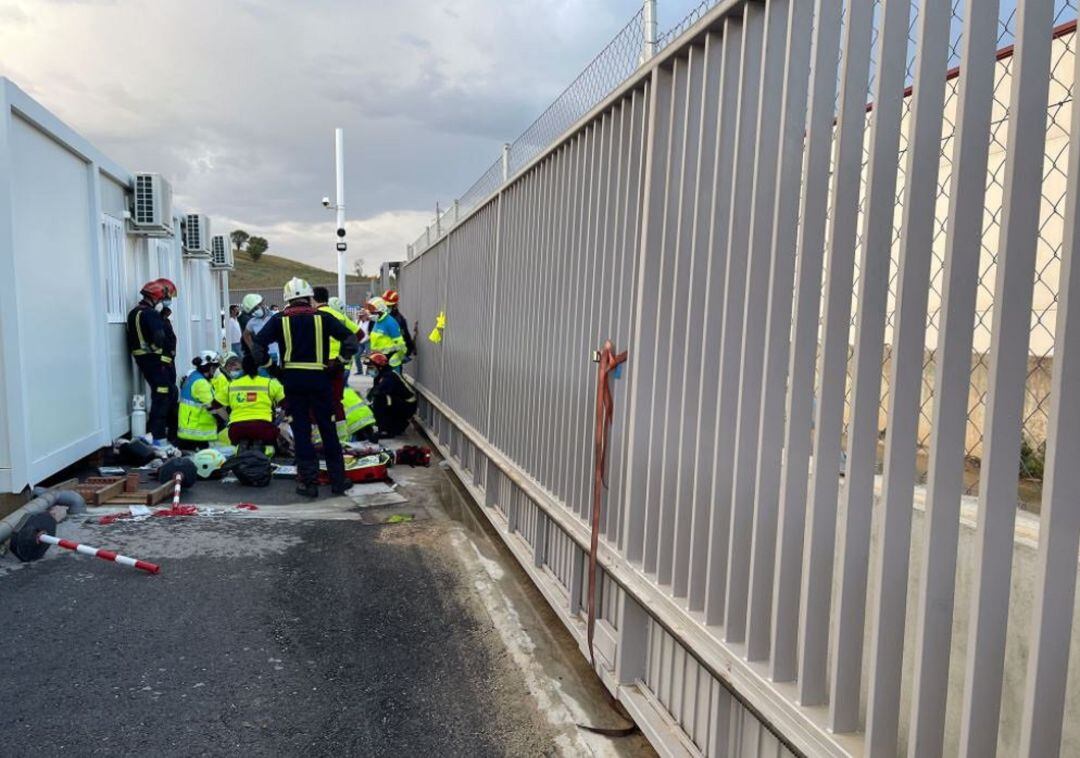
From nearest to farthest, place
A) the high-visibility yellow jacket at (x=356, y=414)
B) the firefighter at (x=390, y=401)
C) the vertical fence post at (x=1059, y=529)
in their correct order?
the vertical fence post at (x=1059, y=529) → the high-visibility yellow jacket at (x=356, y=414) → the firefighter at (x=390, y=401)

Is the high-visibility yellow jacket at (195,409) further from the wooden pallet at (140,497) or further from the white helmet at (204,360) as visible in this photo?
the wooden pallet at (140,497)

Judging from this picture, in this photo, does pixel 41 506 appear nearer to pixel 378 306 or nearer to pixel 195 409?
pixel 195 409

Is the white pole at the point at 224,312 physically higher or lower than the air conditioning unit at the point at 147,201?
lower

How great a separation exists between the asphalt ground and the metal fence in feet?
1.64

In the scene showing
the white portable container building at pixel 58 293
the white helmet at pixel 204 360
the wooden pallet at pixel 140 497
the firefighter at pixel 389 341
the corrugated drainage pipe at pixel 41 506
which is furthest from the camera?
the firefighter at pixel 389 341

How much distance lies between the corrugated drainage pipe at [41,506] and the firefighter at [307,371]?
Answer: 1.90m

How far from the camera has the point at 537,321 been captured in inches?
195

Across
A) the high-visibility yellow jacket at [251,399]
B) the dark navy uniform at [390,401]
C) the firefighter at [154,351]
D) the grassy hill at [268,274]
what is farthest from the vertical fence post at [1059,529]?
the grassy hill at [268,274]

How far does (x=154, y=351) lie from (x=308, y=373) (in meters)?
3.37

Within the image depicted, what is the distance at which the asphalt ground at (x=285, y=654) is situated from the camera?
133 inches

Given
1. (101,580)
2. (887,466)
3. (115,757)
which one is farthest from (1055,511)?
(101,580)

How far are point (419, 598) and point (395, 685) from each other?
46.2 inches

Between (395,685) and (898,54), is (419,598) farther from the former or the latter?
(898,54)

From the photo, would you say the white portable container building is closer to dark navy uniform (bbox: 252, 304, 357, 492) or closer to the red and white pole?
the red and white pole
